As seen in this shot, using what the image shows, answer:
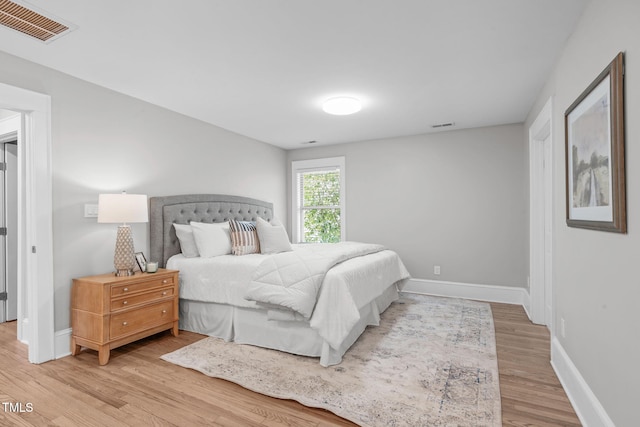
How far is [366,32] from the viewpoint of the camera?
2.22 m

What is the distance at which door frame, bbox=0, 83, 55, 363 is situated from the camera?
104 inches

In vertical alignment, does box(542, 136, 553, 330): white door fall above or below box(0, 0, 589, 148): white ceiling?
below

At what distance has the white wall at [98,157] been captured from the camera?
2.77 m

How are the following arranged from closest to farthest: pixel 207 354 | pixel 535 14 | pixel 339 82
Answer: pixel 535 14 → pixel 207 354 → pixel 339 82

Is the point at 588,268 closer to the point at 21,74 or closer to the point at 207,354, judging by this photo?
the point at 207,354

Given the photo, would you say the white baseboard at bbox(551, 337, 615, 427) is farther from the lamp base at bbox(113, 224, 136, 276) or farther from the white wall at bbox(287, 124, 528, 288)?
Answer: the lamp base at bbox(113, 224, 136, 276)

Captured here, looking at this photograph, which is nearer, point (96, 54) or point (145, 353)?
point (96, 54)

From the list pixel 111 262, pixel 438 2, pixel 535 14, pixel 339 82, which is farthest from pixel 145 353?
pixel 535 14

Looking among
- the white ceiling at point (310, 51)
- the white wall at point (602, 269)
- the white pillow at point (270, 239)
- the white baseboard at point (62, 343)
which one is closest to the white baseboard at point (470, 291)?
the white wall at point (602, 269)

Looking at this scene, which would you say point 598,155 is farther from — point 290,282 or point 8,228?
point 8,228

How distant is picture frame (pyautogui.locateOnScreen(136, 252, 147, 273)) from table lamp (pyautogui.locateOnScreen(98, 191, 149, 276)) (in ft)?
0.43

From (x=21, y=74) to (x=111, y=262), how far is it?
5.45 feet

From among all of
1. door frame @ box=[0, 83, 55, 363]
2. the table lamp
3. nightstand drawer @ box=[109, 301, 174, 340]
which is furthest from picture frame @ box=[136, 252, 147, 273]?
door frame @ box=[0, 83, 55, 363]

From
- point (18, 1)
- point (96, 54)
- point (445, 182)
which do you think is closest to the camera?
point (18, 1)
